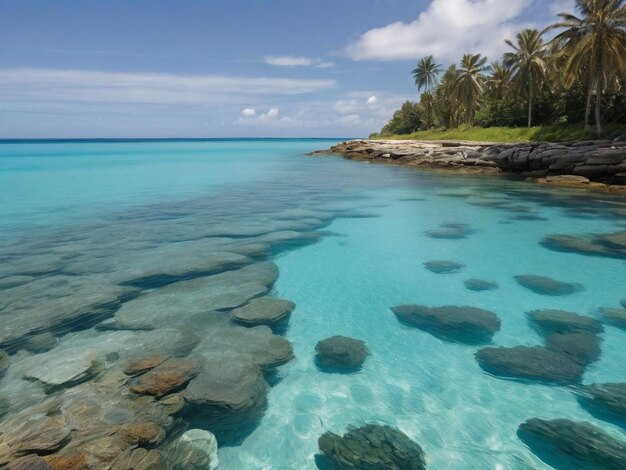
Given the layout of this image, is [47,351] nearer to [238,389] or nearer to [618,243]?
A: [238,389]

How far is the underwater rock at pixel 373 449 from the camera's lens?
14.0ft

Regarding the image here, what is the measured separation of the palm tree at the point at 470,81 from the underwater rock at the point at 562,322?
2248 inches

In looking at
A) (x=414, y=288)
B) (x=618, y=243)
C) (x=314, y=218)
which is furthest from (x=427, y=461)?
(x=314, y=218)

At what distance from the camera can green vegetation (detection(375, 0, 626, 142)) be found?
30.6m

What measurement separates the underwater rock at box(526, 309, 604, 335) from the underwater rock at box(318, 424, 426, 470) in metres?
4.16

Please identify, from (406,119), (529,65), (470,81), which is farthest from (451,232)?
(406,119)

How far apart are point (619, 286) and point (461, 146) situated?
110 ft

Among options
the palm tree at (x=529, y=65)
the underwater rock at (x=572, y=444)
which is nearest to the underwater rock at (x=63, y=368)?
the underwater rock at (x=572, y=444)

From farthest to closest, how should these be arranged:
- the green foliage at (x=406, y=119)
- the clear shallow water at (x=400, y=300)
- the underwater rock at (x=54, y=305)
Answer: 1. the green foliage at (x=406, y=119)
2. the underwater rock at (x=54, y=305)
3. the clear shallow water at (x=400, y=300)

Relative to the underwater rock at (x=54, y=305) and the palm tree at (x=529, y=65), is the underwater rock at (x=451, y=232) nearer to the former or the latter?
the underwater rock at (x=54, y=305)

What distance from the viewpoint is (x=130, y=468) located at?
3.87m

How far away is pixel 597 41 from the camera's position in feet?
100

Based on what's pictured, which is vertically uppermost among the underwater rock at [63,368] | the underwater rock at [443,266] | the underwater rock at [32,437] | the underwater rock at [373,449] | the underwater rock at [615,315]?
the underwater rock at [32,437]

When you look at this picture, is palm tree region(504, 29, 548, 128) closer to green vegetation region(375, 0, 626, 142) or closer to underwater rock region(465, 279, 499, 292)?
green vegetation region(375, 0, 626, 142)
